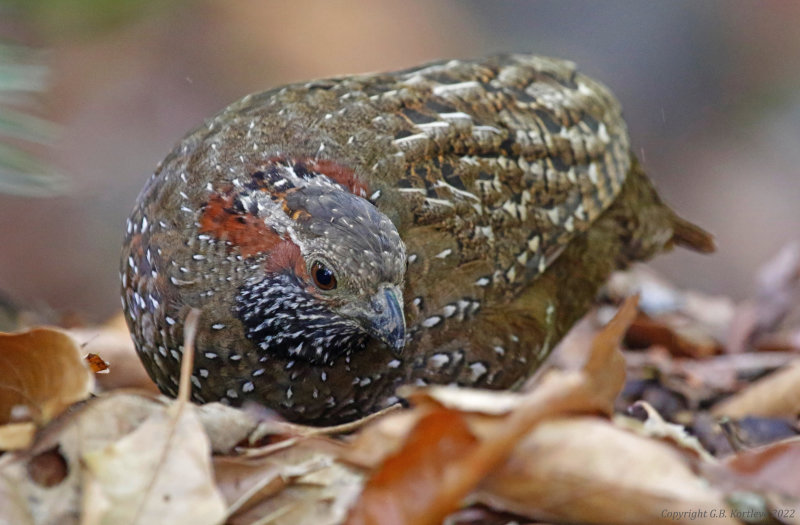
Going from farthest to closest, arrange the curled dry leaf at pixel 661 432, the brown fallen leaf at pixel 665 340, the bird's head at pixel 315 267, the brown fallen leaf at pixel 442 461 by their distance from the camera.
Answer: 1. the brown fallen leaf at pixel 665 340
2. the bird's head at pixel 315 267
3. the curled dry leaf at pixel 661 432
4. the brown fallen leaf at pixel 442 461

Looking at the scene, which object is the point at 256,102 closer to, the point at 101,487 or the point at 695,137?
the point at 101,487

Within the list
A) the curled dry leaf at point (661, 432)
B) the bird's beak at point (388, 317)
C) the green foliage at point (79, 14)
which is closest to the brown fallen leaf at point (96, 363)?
the bird's beak at point (388, 317)

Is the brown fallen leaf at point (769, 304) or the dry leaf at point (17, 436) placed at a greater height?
the dry leaf at point (17, 436)

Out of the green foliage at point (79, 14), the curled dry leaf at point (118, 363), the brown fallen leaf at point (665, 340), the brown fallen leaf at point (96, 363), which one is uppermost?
the brown fallen leaf at point (96, 363)

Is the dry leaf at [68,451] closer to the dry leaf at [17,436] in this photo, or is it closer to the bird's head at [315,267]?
the dry leaf at [17,436]

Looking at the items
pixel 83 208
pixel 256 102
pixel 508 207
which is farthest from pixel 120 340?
pixel 83 208

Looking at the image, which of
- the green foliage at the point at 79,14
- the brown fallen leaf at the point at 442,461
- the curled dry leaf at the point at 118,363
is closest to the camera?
the brown fallen leaf at the point at 442,461

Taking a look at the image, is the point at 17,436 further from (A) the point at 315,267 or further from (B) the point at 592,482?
(B) the point at 592,482
